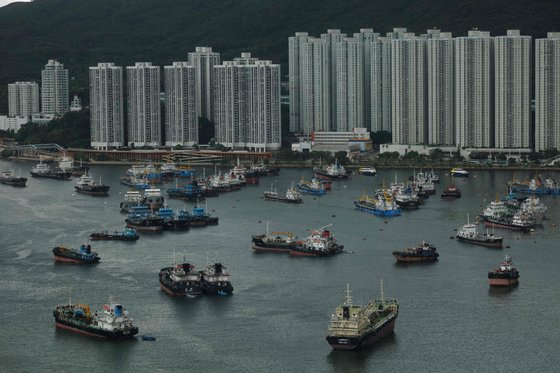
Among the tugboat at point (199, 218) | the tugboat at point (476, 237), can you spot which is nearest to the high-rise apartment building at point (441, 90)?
the tugboat at point (199, 218)

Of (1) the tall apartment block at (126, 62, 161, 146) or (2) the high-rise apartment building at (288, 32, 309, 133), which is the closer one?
(1) the tall apartment block at (126, 62, 161, 146)

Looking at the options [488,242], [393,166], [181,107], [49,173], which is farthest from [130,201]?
[181,107]

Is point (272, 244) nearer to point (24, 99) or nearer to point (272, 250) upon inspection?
point (272, 250)

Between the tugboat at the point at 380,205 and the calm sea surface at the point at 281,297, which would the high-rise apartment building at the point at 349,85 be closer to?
the tugboat at the point at 380,205

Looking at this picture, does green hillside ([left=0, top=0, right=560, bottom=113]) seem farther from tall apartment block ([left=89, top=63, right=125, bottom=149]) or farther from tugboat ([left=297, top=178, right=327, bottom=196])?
tugboat ([left=297, top=178, right=327, bottom=196])

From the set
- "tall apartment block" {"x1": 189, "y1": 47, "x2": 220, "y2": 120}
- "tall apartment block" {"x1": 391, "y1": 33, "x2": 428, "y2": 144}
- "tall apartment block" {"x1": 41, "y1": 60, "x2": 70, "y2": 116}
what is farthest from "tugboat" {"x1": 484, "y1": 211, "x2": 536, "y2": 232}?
"tall apartment block" {"x1": 41, "y1": 60, "x2": 70, "y2": 116}

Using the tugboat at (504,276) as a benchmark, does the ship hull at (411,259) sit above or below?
above
